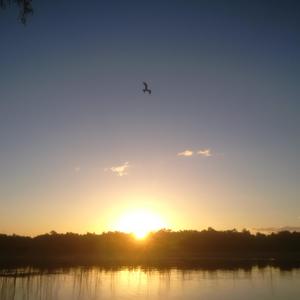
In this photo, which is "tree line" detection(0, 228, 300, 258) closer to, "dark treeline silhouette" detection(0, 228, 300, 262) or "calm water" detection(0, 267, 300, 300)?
"dark treeline silhouette" detection(0, 228, 300, 262)

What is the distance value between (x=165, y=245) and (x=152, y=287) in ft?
188

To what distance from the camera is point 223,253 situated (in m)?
88.0

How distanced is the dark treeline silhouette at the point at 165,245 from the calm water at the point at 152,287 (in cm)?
3853

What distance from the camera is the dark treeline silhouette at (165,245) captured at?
79.8 metres

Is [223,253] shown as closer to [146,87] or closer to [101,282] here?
[101,282]

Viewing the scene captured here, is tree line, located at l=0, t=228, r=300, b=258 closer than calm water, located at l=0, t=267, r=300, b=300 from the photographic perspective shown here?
No

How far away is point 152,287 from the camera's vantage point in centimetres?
3462

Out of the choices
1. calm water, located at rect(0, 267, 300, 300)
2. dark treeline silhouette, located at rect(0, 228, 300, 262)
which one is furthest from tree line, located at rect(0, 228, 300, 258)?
calm water, located at rect(0, 267, 300, 300)

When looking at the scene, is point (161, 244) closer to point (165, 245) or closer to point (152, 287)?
point (165, 245)

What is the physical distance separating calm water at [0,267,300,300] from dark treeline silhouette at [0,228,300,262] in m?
38.5

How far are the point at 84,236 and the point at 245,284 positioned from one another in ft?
194

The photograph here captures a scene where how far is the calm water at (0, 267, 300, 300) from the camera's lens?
95.0 feet

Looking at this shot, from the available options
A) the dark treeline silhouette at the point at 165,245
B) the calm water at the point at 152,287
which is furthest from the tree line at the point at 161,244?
the calm water at the point at 152,287

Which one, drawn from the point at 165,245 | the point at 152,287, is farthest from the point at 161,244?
the point at 152,287
